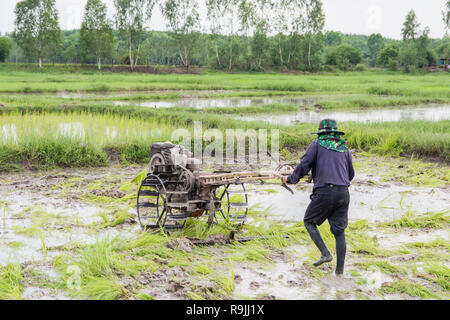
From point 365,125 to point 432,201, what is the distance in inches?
185

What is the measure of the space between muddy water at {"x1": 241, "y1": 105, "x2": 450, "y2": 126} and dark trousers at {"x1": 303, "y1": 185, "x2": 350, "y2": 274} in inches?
369

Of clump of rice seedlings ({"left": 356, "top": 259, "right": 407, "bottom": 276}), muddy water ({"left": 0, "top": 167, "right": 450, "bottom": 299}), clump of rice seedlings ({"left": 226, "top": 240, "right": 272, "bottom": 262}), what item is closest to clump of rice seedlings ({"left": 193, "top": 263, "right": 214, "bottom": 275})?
muddy water ({"left": 0, "top": 167, "right": 450, "bottom": 299})

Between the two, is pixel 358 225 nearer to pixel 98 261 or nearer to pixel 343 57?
pixel 98 261

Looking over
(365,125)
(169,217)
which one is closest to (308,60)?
(365,125)

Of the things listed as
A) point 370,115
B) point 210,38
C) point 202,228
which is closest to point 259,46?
point 210,38

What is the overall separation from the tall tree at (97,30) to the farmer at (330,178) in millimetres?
36118

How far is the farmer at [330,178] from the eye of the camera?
3.50 m

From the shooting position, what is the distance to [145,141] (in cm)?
806

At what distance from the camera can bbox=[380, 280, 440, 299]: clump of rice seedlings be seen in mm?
3238

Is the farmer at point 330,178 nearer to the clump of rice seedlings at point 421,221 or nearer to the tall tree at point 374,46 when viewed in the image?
the clump of rice seedlings at point 421,221

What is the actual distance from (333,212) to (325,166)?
375 mm

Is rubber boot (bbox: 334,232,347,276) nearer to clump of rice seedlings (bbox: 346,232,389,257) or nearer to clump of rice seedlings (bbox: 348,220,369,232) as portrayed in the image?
clump of rice seedlings (bbox: 346,232,389,257)

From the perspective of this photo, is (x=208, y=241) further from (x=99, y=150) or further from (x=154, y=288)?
(x=99, y=150)

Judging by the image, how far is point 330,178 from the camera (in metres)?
3.49
